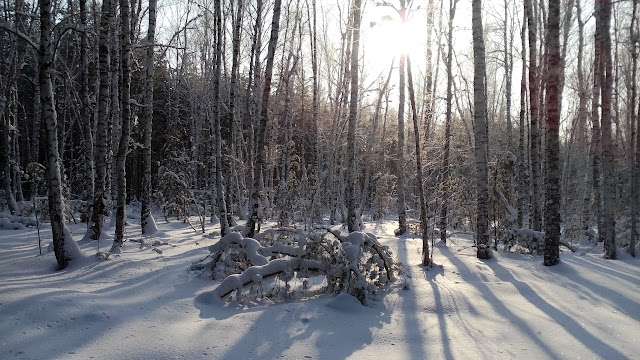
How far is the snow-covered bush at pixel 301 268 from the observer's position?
180 inches

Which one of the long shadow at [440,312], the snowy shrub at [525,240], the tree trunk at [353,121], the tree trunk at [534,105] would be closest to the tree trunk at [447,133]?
the snowy shrub at [525,240]

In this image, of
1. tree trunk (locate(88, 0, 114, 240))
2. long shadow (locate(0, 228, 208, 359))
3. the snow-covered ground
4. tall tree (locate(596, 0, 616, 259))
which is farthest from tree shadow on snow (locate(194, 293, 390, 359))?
tall tree (locate(596, 0, 616, 259))

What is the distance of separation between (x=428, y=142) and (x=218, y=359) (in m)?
6.98

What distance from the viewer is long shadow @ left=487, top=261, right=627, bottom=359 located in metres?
3.53

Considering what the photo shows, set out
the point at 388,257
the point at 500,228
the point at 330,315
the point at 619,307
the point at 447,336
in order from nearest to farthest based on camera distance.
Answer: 1. the point at 447,336
2. the point at 330,315
3. the point at 619,307
4. the point at 388,257
5. the point at 500,228

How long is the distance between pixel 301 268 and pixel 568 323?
114 inches

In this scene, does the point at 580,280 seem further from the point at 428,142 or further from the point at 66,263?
the point at 66,263

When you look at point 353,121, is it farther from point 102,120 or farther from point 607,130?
point 102,120

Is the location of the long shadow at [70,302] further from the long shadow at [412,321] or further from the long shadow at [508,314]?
the long shadow at [508,314]

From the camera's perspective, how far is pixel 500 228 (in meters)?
10.2

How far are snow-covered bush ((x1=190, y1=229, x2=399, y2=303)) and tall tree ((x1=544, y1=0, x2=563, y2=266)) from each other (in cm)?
334

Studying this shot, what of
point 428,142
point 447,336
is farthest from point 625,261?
point 447,336

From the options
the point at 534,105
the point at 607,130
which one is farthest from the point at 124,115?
the point at 607,130

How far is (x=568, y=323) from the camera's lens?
423cm
